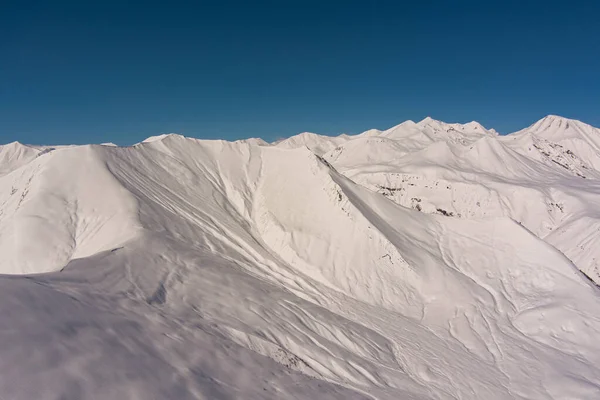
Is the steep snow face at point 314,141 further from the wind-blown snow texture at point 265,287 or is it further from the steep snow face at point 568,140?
the wind-blown snow texture at point 265,287

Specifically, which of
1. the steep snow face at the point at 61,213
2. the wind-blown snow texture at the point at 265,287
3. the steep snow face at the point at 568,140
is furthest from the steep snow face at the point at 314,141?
the steep snow face at the point at 61,213

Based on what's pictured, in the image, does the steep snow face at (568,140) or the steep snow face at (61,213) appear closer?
the steep snow face at (61,213)

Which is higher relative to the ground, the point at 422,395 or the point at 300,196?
the point at 300,196

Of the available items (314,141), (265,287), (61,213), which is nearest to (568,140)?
(314,141)

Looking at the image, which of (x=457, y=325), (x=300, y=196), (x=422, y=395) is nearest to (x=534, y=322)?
(x=457, y=325)

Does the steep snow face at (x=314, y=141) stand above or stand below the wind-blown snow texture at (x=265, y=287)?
above

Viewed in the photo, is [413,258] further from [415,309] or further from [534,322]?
[534,322]

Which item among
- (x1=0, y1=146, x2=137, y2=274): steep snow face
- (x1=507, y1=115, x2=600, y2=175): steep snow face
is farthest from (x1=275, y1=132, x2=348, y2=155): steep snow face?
(x1=0, y1=146, x2=137, y2=274): steep snow face

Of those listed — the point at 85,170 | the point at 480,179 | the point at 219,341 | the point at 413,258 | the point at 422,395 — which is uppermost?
the point at 480,179

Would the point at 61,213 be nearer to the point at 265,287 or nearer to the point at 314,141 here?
the point at 265,287
